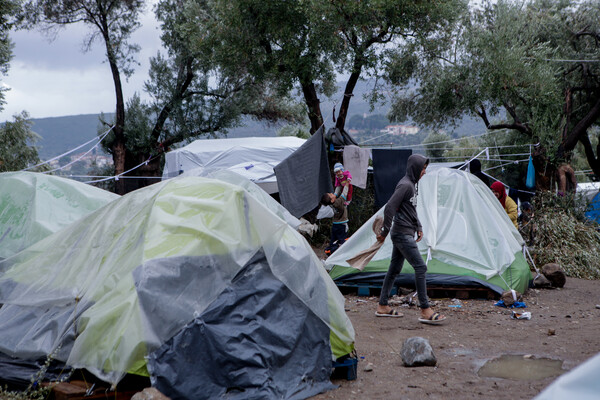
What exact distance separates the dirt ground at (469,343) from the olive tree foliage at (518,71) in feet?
18.5

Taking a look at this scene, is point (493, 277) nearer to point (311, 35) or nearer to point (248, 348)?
point (248, 348)

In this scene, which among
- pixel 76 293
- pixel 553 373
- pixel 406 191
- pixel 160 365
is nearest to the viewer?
pixel 160 365

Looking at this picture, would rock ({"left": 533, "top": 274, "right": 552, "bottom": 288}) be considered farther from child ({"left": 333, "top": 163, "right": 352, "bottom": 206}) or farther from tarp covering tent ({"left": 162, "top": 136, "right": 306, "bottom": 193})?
tarp covering tent ({"left": 162, "top": 136, "right": 306, "bottom": 193})

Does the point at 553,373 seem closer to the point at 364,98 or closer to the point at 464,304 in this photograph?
the point at 464,304

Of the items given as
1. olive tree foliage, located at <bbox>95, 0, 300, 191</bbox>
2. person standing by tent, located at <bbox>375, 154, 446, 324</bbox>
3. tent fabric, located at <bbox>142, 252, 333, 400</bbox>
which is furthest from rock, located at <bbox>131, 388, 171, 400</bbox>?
olive tree foliage, located at <bbox>95, 0, 300, 191</bbox>

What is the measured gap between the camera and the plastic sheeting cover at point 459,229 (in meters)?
8.02

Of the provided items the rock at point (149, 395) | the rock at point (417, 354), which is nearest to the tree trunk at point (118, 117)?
the rock at point (417, 354)

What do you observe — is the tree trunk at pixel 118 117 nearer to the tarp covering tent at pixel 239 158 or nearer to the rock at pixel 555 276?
the tarp covering tent at pixel 239 158

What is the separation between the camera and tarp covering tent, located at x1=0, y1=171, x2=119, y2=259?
675cm

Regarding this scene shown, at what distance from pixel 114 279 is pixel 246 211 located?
110cm

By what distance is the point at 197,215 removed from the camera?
14.9ft

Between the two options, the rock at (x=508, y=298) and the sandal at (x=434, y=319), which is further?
the rock at (x=508, y=298)

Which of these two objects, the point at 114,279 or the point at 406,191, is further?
the point at 406,191

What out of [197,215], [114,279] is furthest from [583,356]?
[114,279]
